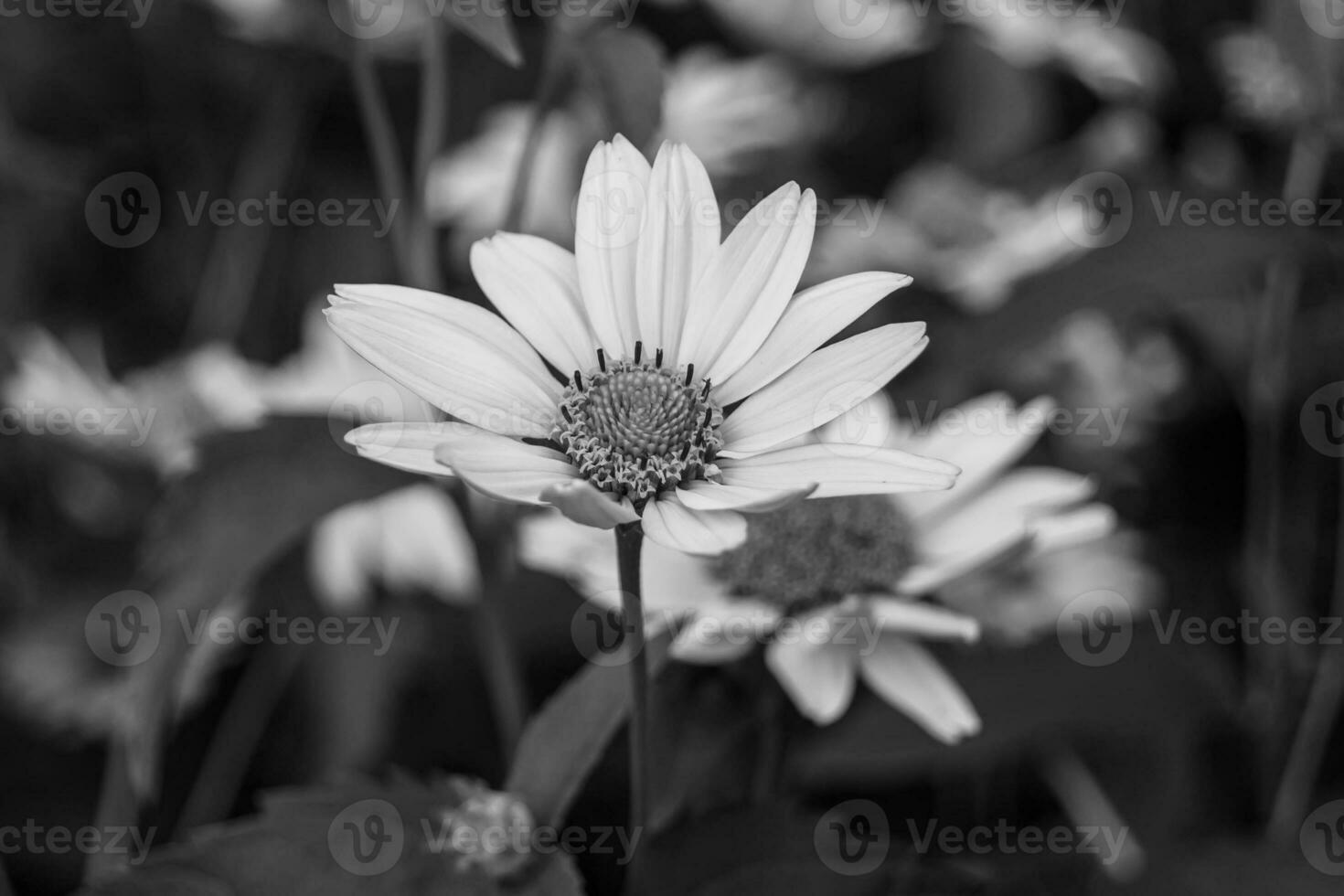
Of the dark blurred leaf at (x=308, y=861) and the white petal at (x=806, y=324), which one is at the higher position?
the white petal at (x=806, y=324)

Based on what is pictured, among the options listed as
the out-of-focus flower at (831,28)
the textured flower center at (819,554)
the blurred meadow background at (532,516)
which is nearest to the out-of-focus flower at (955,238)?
the blurred meadow background at (532,516)

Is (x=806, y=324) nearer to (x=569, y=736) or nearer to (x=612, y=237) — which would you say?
(x=612, y=237)

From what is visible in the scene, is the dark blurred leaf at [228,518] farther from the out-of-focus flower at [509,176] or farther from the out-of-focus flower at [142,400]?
the out-of-focus flower at [509,176]

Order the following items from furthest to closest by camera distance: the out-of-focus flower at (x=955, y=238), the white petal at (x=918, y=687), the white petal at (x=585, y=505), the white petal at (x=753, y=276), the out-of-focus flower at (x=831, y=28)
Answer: the out-of-focus flower at (x=831, y=28) < the out-of-focus flower at (x=955, y=238) < the white petal at (x=918, y=687) < the white petal at (x=753, y=276) < the white petal at (x=585, y=505)

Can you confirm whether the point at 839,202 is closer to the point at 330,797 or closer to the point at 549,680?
the point at 549,680

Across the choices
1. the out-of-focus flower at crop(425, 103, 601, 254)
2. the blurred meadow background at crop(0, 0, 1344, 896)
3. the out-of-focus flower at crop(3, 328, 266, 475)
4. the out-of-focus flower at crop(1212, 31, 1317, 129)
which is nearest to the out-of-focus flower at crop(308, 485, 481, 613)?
the blurred meadow background at crop(0, 0, 1344, 896)

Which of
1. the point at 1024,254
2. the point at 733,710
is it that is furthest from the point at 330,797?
the point at 1024,254
